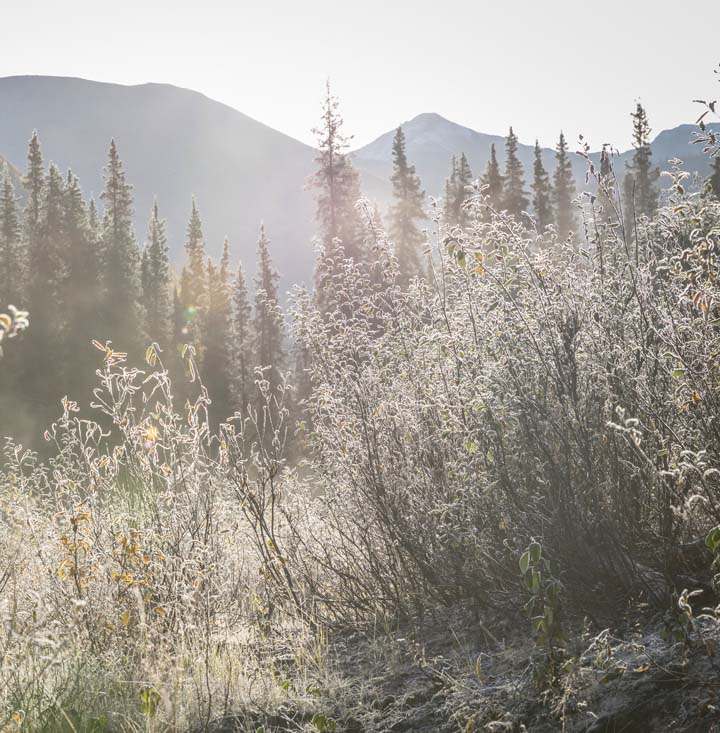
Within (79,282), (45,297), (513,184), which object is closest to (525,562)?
(45,297)

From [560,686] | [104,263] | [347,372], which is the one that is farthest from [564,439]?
[104,263]

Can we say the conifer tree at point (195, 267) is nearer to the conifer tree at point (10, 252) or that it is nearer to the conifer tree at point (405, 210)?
the conifer tree at point (10, 252)

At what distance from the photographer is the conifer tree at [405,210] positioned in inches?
1478

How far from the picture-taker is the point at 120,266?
1704 inches

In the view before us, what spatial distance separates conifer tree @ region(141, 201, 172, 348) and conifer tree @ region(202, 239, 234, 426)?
110 inches

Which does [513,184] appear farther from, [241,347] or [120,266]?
[120,266]

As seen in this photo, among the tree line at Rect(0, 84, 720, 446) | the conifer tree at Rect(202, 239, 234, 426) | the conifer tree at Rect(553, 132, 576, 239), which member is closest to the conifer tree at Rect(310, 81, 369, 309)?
the tree line at Rect(0, 84, 720, 446)

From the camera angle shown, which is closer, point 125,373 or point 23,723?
point 23,723

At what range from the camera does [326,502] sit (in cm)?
468

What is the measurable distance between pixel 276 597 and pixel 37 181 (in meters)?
45.1

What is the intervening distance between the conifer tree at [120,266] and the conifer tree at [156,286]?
4.77 feet

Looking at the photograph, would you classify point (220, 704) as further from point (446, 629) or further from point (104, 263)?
point (104, 263)

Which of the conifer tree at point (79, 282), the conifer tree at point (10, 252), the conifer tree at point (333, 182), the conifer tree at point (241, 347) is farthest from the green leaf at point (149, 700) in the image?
the conifer tree at point (10, 252)

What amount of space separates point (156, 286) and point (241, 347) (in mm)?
8493
